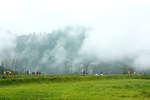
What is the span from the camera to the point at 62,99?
2217 centimetres

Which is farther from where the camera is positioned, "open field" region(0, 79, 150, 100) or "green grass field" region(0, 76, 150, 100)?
"open field" region(0, 79, 150, 100)

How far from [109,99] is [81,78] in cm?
4360

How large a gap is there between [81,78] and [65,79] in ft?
27.9

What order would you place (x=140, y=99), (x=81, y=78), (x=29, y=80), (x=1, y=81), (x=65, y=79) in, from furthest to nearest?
(x=81, y=78), (x=65, y=79), (x=29, y=80), (x=1, y=81), (x=140, y=99)

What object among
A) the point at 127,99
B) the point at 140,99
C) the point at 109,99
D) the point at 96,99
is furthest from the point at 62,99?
the point at 140,99

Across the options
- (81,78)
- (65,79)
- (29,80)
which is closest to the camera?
(29,80)

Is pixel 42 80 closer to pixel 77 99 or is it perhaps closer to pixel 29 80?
pixel 29 80

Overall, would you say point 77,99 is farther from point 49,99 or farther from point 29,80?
point 29,80

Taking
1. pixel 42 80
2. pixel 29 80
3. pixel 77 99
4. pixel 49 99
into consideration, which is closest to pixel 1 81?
pixel 29 80

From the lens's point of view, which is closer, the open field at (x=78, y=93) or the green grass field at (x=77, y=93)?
the green grass field at (x=77, y=93)


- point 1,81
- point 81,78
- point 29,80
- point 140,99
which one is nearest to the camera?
point 140,99

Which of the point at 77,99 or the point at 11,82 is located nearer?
the point at 77,99

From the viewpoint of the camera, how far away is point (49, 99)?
22234mm

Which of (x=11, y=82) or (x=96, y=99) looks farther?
(x=11, y=82)
